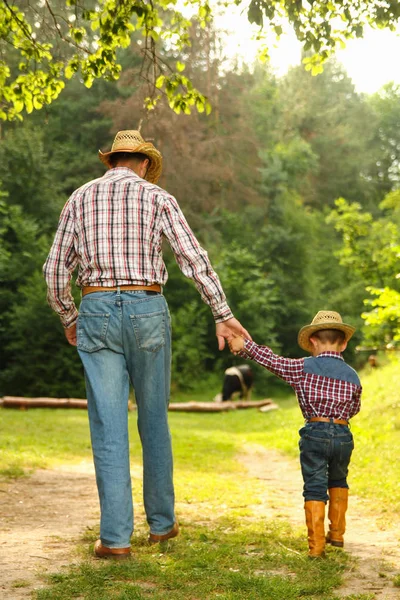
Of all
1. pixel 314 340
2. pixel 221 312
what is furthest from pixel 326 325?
pixel 221 312

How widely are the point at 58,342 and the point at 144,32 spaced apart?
65.4 feet

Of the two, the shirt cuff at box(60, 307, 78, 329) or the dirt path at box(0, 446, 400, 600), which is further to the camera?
the shirt cuff at box(60, 307, 78, 329)

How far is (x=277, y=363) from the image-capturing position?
5.29 m

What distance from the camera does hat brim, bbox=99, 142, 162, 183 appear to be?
17.2 feet

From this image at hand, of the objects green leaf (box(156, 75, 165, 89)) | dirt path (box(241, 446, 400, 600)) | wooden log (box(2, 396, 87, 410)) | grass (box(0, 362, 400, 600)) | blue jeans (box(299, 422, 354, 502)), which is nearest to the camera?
grass (box(0, 362, 400, 600))

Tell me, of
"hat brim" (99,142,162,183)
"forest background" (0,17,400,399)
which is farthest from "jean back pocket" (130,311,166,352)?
"forest background" (0,17,400,399)

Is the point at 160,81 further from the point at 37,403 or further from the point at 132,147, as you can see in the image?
the point at 37,403

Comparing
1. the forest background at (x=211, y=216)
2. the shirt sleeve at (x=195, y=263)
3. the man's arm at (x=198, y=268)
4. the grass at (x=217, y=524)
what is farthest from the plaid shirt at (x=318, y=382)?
the forest background at (x=211, y=216)

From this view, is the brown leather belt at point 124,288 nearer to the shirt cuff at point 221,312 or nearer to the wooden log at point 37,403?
the shirt cuff at point 221,312

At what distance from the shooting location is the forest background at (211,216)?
27.0 m

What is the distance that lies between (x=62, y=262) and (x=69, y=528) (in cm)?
185

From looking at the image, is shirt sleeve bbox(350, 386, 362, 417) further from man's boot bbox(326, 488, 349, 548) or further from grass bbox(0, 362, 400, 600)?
grass bbox(0, 362, 400, 600)

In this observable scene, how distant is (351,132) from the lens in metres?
50.5

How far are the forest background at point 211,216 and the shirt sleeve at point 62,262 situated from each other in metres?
14.7
